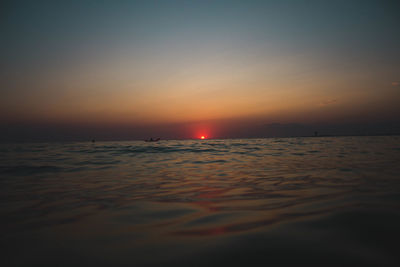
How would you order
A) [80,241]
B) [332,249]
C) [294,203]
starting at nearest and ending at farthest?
[332,249], [80,241], [294,203]

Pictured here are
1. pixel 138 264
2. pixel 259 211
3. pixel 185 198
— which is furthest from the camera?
pixel 185 198

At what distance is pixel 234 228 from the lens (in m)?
2.20

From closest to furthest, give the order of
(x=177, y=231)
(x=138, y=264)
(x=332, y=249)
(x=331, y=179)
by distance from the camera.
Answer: (x=138, y=264), (x=332, y=249), (x=177, y=231), (x=331, y=179)

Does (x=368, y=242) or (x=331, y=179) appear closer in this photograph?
(x=368, y=242)

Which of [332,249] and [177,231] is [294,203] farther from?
[177,231]

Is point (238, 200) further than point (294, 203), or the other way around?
point (238, 200)

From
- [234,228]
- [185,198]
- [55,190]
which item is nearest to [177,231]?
[234,228]

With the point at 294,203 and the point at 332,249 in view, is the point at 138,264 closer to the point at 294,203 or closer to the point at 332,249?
the point at 332,249

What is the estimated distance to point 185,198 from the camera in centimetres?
357

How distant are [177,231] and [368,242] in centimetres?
172

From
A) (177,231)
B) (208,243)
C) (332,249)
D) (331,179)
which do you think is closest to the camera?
(332,249)

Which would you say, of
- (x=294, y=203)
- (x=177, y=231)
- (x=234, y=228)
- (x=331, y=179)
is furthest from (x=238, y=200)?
(x=331, y=179)

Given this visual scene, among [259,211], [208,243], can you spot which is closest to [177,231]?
[208,243]

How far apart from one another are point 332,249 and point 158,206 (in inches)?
87.8
